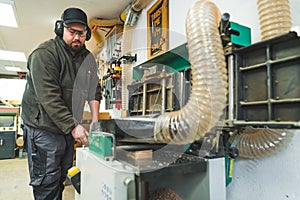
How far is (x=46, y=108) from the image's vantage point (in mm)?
1037

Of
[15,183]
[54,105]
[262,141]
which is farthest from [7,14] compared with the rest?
[262,141]

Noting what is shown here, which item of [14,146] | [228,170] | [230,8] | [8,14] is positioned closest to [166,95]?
[228,170]

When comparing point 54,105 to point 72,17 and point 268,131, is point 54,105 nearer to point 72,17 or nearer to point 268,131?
point 72,17

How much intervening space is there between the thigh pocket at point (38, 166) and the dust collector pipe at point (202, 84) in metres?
0.79

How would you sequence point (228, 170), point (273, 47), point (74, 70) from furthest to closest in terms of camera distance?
point (74, 70)
point (228, 170)
point (273, 47)

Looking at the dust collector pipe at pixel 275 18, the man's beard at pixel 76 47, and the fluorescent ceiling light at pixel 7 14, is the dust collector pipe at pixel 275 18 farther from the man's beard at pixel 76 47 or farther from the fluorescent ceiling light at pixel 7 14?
the fluorescent ceiling light at pixel 7 14

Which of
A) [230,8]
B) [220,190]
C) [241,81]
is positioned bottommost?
[220,190]

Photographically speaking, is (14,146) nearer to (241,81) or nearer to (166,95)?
(166,95)

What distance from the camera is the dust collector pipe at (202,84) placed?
0.60 metres

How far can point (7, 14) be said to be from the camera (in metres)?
2.66

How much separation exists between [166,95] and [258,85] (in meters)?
0.54

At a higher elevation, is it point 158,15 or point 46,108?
point 158,15

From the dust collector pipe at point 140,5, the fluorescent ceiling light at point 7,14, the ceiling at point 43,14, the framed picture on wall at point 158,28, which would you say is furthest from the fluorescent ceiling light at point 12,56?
the framed picture on wall at point 158,28

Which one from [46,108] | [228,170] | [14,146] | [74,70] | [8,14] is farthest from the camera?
[14,146]
